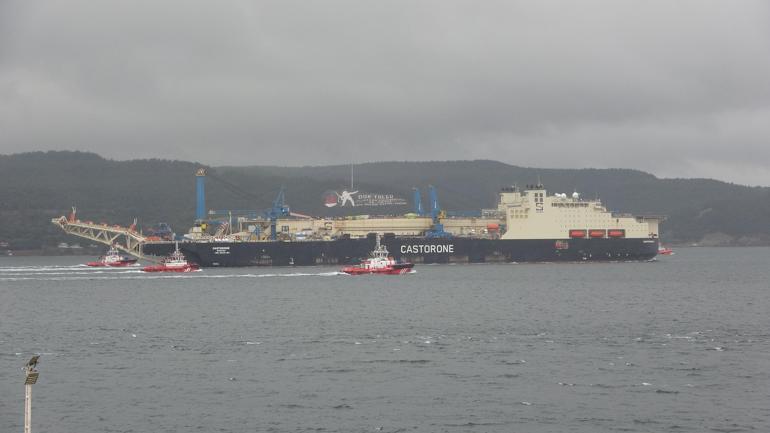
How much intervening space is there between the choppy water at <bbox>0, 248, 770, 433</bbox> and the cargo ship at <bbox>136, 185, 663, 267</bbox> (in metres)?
35.2

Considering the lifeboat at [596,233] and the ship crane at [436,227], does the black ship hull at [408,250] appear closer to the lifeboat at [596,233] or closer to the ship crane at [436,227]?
the lifeboat at [596,233]

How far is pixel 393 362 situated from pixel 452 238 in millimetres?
68284

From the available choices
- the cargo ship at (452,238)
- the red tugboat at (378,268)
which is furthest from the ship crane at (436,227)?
the red tugboat at (378,268)

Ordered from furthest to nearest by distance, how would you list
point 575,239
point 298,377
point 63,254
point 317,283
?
point 63,254 < point 575,239 < point 317,283 < point 298,377

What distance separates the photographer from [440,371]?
3200cm

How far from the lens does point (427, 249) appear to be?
101 meters

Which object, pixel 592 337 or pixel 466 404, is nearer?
pixel 466 404

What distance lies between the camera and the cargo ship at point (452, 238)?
98.0 m

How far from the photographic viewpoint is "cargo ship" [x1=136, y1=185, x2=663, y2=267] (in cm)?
9800

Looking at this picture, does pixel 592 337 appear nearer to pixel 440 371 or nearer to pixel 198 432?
pixel 440 371

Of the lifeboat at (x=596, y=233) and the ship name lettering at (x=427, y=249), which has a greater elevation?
the lifeboat at (x=596, y=233)

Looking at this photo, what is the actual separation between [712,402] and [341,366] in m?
12.0

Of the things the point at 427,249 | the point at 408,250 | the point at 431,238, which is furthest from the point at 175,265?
the point at 431,238

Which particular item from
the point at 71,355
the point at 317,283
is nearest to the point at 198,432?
the point at 71,355
